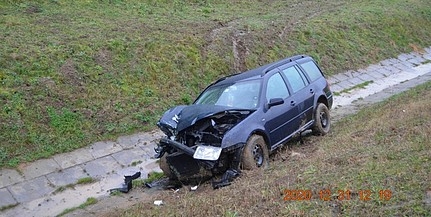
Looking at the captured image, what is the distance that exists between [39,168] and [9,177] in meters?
0.55

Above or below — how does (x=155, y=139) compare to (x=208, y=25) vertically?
below

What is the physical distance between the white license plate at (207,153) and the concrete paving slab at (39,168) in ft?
10.5

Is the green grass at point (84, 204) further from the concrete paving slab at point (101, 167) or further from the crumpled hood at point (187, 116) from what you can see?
the crumpled hood at point (187, 116)

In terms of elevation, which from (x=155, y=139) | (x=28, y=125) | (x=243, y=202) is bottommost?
(x=155, y=139)

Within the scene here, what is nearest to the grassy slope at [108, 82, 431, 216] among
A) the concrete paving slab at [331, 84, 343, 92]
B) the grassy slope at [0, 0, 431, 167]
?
the grassy slope at [0, 0, 431, 167]

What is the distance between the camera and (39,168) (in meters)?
8.73

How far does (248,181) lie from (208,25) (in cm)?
1128

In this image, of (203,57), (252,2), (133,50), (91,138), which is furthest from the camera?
(252,2)

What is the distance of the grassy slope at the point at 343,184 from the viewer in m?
4.43

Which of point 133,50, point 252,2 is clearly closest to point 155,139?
point 133,50

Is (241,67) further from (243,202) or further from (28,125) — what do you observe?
(243,202)

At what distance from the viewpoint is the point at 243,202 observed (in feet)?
16.3

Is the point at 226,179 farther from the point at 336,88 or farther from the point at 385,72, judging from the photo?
the point at 385,72

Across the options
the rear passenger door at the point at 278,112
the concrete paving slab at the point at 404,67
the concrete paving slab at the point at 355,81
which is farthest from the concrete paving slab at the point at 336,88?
the rear passenger door at the point at 278,112
